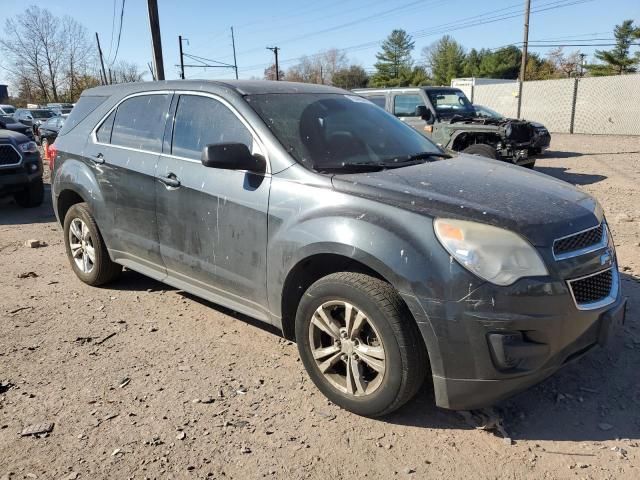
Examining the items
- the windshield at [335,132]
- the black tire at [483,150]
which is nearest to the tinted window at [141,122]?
the windshield at [335,132]

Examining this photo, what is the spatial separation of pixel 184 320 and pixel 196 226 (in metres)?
1.00

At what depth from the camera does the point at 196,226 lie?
3535 mm

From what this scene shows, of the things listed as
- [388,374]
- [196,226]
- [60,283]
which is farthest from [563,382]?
[60,283]

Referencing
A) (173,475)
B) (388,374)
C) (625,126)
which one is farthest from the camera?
(625,126)

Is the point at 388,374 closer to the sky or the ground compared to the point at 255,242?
closer to the ground

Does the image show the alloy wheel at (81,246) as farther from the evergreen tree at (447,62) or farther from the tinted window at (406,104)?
the evergreen tree at (447,62)

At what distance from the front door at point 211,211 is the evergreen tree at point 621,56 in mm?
61326

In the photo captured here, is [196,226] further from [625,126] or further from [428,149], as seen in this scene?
[625,126]

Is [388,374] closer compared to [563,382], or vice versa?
[388,374]

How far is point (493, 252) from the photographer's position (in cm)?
239

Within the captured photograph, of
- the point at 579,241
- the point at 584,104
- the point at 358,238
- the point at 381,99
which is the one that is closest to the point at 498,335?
the point at 579,241

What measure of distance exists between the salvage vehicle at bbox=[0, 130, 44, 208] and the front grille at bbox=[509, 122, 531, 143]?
28.5ft

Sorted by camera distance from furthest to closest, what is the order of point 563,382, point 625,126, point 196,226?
1. point 625,126
2. point 196,226
3. point 563,382

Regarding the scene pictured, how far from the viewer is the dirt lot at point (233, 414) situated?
250 centimetres
